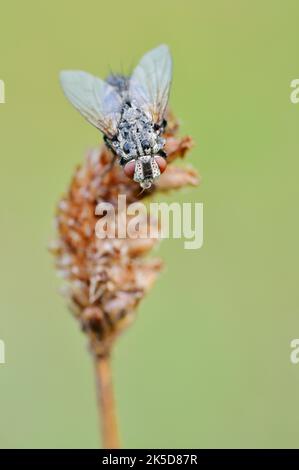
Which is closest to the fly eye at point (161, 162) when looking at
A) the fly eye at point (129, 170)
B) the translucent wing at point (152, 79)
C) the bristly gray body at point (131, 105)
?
the bristly gray body at point (131, 105)

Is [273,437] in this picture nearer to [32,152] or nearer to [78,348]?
[78,348]

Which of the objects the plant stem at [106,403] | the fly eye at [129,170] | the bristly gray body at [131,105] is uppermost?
the bristly gray body at [131,105]

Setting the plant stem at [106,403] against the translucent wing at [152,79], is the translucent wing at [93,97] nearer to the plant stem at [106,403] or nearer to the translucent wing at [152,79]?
the translucent wing at [152,79]

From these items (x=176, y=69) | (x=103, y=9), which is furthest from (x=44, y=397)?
(x=103, y=9)

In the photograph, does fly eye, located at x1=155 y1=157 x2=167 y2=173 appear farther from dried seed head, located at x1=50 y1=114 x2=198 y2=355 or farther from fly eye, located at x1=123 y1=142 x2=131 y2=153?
fly eye, located at x1=123 y1=142 x2=131 y2=153

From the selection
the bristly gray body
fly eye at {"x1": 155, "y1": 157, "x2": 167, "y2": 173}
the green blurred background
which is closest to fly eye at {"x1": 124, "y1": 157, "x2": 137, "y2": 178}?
the bristly gray body

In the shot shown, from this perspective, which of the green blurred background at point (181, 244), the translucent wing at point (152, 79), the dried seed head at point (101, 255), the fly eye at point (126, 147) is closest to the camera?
the dried seed head at point (101, 255)

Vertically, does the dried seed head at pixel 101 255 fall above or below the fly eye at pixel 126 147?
below
